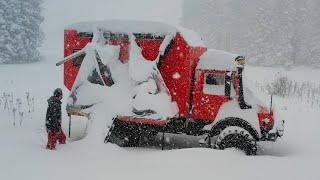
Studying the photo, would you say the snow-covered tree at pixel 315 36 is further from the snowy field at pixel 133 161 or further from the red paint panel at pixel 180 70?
the red paint panel at pixel 180 70

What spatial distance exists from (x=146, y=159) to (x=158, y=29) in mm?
3487

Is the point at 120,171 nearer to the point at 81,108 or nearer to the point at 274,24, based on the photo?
the point at 81,108

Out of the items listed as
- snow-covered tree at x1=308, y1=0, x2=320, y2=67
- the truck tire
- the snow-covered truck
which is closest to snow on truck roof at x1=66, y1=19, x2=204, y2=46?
the snow-covered truck

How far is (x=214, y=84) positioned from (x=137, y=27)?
8.45ft

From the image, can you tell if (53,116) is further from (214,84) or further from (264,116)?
(264,116)

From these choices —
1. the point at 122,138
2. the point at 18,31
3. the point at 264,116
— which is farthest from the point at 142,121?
the point at 18,31

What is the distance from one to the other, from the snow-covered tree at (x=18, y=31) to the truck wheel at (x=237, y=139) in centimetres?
3708

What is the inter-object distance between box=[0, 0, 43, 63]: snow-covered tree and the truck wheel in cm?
3708

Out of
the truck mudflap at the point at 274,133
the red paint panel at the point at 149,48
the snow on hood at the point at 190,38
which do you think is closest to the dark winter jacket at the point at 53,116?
the red paint panel at the point at 149,48

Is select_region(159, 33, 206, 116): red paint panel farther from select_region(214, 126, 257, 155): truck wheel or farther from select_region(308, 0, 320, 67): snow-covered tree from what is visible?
select_region(308, 0, 320, 67): snow-covered tree

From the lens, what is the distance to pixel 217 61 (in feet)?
36.7

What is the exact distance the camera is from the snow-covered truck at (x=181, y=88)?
1077cm

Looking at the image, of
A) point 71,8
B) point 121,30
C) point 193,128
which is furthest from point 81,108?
point 71,8

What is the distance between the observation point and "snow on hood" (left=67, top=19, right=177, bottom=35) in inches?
437
